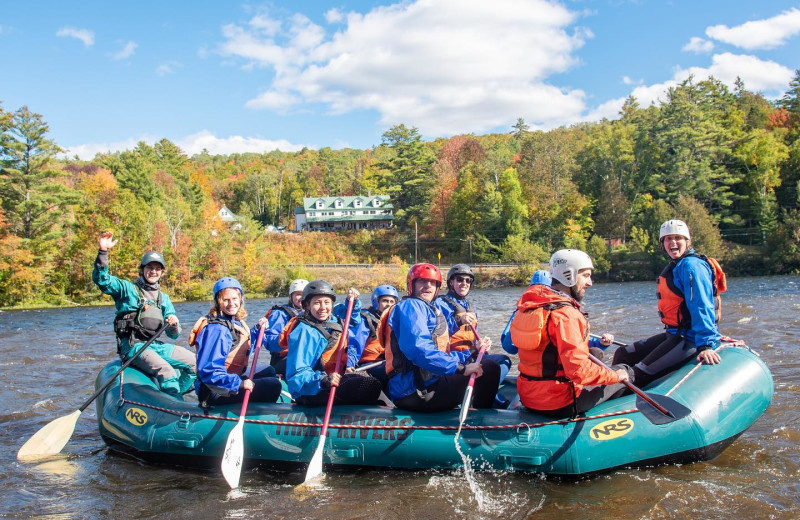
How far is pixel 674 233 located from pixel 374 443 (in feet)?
10.9

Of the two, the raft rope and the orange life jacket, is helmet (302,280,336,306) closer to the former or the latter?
the orange life jacket

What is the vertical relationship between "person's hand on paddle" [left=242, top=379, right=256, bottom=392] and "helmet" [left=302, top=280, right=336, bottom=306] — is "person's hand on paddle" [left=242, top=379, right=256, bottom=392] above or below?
below

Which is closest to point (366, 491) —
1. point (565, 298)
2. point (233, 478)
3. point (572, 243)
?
point (233, 478)

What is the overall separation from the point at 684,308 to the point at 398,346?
2736mm

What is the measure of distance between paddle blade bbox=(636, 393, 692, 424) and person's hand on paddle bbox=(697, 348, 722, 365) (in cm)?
69

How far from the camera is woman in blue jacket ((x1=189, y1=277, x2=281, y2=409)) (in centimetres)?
524

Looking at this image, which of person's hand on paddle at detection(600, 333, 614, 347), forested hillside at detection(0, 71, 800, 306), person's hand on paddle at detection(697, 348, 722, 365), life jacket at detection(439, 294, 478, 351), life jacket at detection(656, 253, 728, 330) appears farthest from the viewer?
forested hillside at detection(0, 71, 800, 306)

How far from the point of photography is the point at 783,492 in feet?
14.5

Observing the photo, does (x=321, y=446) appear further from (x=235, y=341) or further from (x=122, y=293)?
(x=122, y=293)

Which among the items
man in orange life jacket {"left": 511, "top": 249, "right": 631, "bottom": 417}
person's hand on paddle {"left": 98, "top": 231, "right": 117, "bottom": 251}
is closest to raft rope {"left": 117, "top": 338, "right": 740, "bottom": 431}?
man in orange life jacket {"left": 511, "top": 249, "right": 631, "bottom": 417}

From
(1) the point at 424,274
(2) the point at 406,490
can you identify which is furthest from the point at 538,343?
(2) the point at 406,490

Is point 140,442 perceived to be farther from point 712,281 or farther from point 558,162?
point 558,162

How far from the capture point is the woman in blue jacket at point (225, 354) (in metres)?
5.24

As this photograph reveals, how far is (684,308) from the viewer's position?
545 cm
